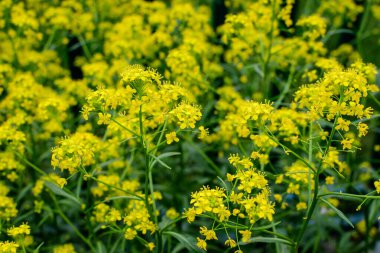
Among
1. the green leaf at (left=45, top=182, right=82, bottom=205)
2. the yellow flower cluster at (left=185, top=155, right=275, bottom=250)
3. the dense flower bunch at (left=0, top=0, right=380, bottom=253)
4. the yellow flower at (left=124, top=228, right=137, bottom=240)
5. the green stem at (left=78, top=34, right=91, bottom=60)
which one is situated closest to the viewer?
the yellow flower cluster at (left=185, top=155, right=275, bottom=250)

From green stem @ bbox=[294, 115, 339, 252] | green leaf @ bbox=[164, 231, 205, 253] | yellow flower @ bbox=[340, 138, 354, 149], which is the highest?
yellow flower @ bbox=[340, 138, 354, 149]

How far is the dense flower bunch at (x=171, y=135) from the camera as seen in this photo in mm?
2953

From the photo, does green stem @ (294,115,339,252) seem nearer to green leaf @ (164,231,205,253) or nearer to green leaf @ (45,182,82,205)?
green leaf @ (164,231,205,253)

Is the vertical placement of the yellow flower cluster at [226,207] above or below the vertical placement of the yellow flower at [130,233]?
above

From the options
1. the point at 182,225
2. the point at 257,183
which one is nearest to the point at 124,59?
the point at 182,225

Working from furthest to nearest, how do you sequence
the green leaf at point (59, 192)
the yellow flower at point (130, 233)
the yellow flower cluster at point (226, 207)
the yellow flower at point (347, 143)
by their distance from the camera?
the green leaf at point (59, 192)
the yellow flower at point (130, 233)
the yellow flower at point (347, 143)
the yellow flower cluster at point (226, 207)

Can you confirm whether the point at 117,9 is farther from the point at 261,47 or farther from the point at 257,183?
the point at 257,183

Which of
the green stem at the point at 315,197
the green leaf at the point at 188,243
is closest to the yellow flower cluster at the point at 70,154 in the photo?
the green leaf at the point at 188,243

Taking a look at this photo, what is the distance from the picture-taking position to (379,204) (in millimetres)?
3895

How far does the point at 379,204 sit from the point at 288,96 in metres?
1.23

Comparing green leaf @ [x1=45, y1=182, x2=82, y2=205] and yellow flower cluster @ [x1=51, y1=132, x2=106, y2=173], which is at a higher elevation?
yellow flower cluster @ [x1=51, y1=132, x2=106, y2=173]

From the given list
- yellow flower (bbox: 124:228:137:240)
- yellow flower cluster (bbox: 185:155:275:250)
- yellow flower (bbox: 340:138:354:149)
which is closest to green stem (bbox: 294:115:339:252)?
yellow flower (bbox: 340:138:354:149)

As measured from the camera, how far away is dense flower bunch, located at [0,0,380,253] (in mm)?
2953

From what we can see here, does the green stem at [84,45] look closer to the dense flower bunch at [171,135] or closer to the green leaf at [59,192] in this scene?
the dense flower bunch at [171,135]
